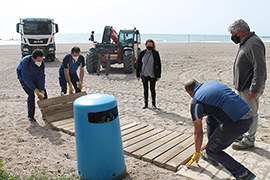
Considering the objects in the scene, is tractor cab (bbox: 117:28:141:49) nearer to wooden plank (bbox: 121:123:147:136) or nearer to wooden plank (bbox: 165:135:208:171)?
wooden plank (bbox: 121:123:147:136)

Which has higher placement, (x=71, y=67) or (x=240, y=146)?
(x=71, y=67)

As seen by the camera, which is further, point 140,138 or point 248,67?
Answer: point 140,138

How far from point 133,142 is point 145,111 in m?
1.86

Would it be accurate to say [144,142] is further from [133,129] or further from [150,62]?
[150,62]

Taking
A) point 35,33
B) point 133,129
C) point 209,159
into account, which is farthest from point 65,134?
point 35,33

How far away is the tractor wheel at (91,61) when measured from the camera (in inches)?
455

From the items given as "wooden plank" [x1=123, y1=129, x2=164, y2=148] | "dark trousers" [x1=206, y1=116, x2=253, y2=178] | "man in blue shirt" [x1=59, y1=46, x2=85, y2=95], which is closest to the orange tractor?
"man in blue shirt" [x1=59, y1=46, x2=85, y2=95]

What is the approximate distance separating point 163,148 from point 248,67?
1777 millimetres

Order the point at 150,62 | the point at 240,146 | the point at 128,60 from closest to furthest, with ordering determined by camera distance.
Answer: the point at 240,146 < the point at 150,62 < the point at 128,60

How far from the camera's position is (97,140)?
2.85 meters

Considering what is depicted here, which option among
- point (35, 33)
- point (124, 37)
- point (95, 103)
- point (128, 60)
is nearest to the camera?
point (95, 103)

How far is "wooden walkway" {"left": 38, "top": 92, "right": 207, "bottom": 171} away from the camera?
11.8 feet

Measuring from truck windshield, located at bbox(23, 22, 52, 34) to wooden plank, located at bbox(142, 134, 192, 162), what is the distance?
1417 centimetres

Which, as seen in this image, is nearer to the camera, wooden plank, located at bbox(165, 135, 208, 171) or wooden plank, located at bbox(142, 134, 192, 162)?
wooden plank, located at bbox(165, 135, 208, 171)
